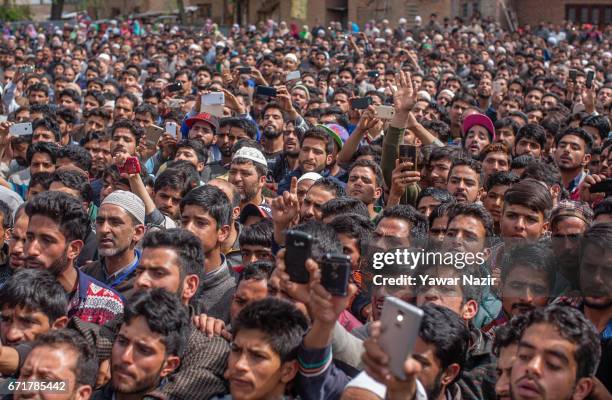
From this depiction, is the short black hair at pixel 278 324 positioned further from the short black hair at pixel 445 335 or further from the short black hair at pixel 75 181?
the short black hair at pixel 75 181

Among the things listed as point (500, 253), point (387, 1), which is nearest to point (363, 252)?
point (500, 253)

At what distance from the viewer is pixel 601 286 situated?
3.52 metres

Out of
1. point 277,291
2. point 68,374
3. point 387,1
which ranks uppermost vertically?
point 387,1

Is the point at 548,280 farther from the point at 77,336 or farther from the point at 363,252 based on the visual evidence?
the point at 77,336

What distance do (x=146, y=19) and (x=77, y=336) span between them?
31.7 m

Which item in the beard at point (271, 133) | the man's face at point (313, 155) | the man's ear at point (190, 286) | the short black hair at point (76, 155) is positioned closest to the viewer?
the man's ear at point (190, 286)

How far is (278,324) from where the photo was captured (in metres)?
3.10

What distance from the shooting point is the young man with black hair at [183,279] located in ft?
11.0

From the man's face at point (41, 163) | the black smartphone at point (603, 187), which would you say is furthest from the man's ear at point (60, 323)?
the black smartphone at point (603, 187)

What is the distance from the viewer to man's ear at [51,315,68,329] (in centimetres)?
364

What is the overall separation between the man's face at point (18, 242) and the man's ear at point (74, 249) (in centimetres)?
25

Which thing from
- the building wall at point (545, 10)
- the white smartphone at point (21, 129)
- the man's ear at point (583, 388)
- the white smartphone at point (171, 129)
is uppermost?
the building wall at point (545, 10)

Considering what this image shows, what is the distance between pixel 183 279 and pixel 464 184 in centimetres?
226

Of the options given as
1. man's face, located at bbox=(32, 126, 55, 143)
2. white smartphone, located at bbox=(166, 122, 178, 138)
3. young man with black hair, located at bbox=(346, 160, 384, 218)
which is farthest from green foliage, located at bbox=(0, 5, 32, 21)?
young man with black hair, located at bbox=(346, 160, 384, 218)
